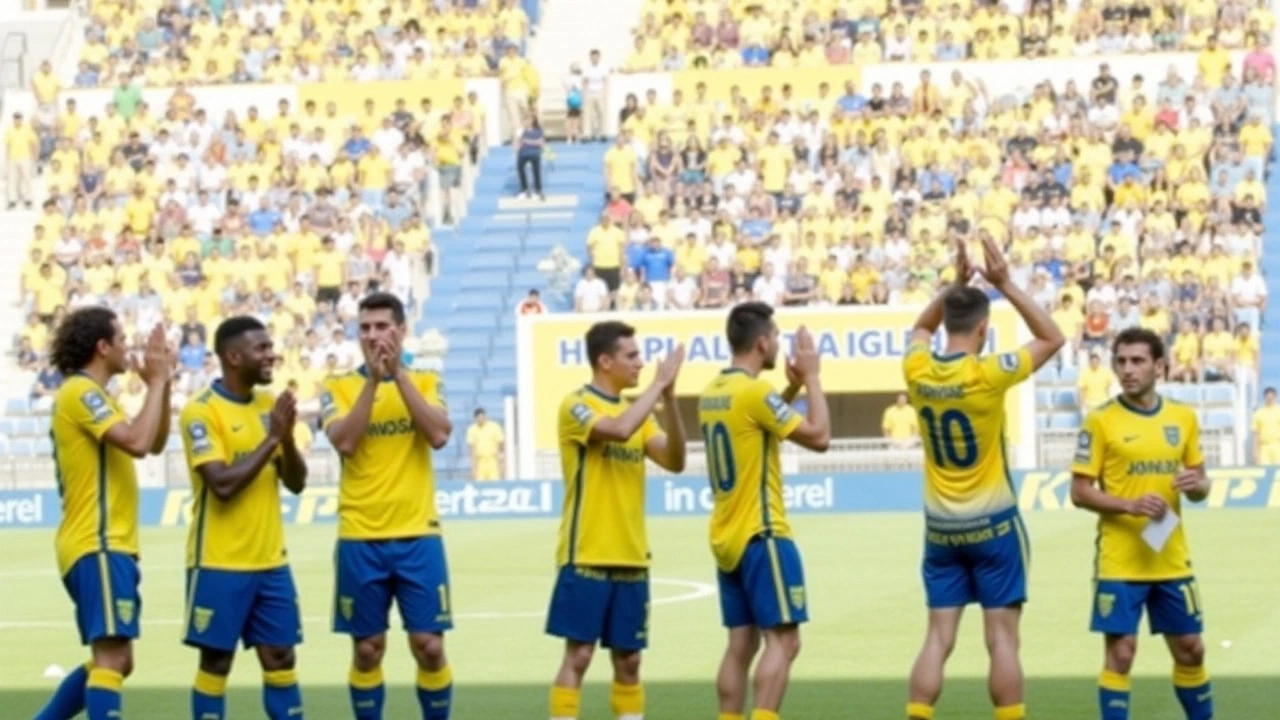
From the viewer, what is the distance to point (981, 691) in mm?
15359

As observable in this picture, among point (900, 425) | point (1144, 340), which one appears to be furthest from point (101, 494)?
point (900, 425)

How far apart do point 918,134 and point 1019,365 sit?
28869mm

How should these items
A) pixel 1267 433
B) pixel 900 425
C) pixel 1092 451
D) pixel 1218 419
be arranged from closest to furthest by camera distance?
1. pixel 1092 451
2. pixel 1267 433
3. pixel 1218 419
4. pixel 900 425

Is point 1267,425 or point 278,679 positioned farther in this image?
point 1267,425

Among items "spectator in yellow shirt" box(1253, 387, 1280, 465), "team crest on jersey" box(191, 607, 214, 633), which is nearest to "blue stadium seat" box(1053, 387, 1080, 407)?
"spectator in yellow shirt" box(1253, 387, 1280, 465)

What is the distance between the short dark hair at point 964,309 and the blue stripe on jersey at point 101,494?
152 inches

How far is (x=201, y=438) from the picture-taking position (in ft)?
39.8

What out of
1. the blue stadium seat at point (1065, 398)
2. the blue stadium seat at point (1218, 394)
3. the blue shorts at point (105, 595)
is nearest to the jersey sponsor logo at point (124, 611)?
the blue shorts at point (105, 595)

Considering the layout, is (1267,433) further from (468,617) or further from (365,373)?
(365,373)

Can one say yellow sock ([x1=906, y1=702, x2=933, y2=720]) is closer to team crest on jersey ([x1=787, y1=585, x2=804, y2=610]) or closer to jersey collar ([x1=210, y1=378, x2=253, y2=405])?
team crest on jersey ([x1=787, y1=585, x2=804, y2=610])

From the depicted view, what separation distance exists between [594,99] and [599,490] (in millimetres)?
33078

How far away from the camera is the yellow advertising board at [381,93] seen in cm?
4503

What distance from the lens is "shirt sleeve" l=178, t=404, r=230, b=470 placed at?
12117 mm

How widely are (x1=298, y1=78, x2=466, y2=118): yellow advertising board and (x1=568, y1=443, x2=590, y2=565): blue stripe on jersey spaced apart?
3275 cm
